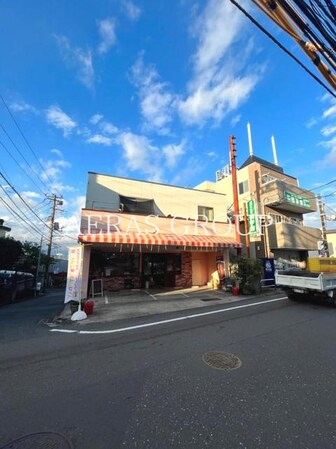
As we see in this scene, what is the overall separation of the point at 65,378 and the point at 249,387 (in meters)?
3.04

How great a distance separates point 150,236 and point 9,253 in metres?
21.0

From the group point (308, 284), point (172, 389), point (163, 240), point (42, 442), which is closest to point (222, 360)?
point (172, 389)

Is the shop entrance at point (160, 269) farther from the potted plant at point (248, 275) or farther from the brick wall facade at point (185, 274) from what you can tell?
the potted plant at point (248, 275)

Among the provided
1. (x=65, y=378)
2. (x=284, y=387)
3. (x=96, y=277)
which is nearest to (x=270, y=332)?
(x=284, y=387)

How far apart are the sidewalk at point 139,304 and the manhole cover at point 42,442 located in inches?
216

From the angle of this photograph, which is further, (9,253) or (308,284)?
(9,253)

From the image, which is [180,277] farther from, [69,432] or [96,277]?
[69,432]

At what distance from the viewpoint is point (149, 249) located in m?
15.3

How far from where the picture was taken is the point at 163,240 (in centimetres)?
1272

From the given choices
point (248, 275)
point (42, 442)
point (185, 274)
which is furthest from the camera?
point (185, 274)

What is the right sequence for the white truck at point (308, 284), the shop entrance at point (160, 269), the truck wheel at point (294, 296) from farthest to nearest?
the shop entrance at point (160, 269)
the truck wheel at point (294, 296)
the white truck at point (308, 284)

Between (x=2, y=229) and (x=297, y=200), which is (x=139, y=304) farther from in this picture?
(x=2, y=229)

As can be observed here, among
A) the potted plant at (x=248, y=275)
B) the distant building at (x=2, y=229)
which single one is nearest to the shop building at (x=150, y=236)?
the potted plant at (x=248, y=275)

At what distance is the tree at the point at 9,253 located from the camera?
81.9ft
